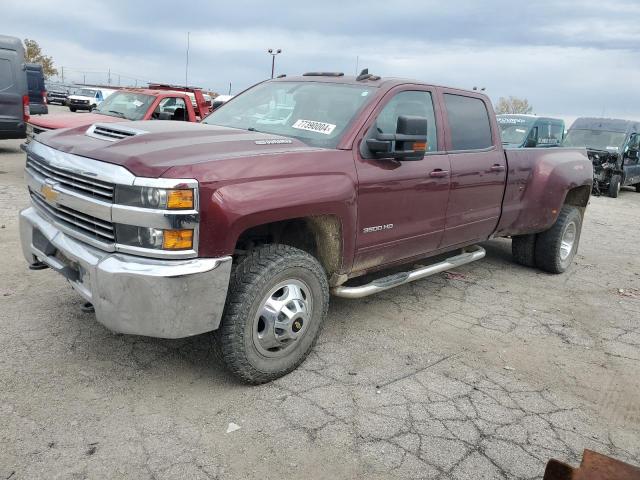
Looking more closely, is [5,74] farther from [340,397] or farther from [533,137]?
[533,137]

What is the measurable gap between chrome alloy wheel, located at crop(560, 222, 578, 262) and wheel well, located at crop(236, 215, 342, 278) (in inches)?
150

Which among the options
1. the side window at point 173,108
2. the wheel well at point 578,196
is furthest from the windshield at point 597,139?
the side window at point 173,108

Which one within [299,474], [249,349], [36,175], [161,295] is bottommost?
[299,474]

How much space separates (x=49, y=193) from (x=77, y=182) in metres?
0.34

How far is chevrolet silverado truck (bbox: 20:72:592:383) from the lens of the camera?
2.77 metres

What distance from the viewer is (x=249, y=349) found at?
3131 millimetres

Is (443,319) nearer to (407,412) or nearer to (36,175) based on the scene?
(407,412)

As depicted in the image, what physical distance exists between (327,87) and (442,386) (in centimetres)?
236

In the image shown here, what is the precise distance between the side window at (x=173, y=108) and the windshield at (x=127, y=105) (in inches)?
Answer: 7.3

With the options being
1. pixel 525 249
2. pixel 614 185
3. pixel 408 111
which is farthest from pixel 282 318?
pixel 614 185

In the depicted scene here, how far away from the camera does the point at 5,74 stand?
10.9m

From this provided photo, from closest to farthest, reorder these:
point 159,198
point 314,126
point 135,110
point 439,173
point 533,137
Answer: point 159,198 → point 314,126 → point 439,173 → point 135,110 → point 533,137

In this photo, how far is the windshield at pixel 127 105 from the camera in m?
9.37

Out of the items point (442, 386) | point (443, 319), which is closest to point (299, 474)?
point (442, 386)
